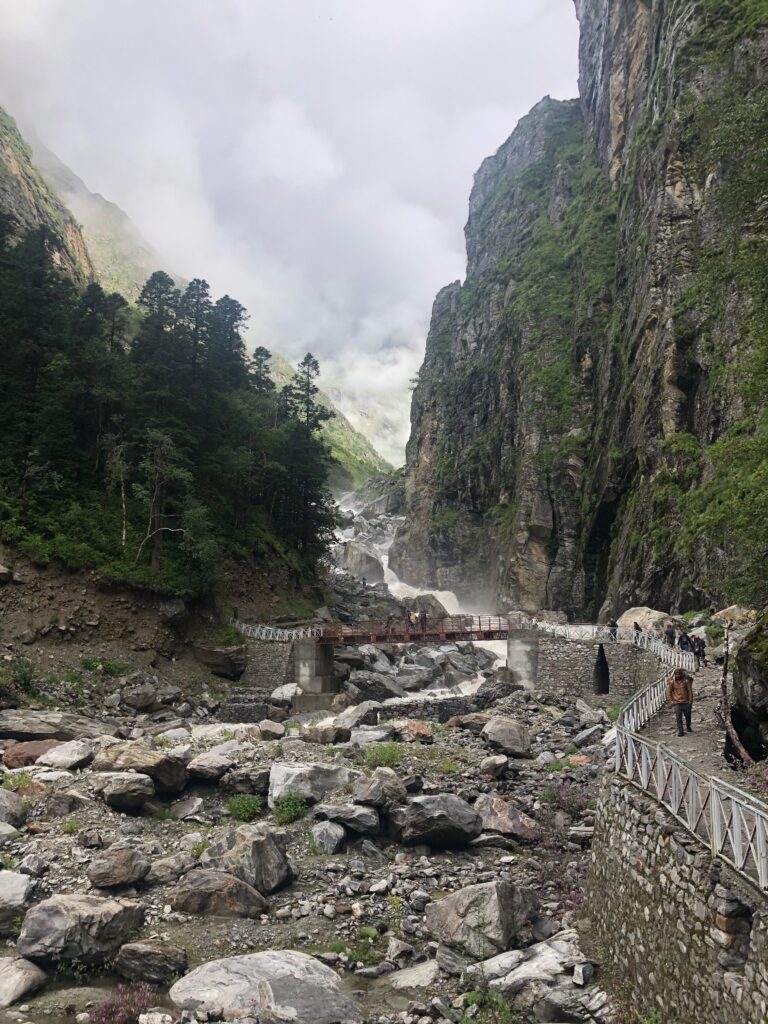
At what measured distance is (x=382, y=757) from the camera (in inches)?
642

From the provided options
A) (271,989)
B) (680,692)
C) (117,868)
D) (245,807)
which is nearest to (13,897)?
(117,868)

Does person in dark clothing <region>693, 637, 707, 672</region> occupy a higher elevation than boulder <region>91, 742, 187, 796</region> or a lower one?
higher

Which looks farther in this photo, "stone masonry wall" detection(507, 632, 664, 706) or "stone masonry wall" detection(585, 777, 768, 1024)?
"stone masonry wall" detection(507, 632, 664, 706)

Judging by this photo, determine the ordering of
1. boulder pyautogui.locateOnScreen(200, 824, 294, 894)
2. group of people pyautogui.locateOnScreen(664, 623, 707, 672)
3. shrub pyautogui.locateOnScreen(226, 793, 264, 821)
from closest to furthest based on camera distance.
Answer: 1. boulder pyautogui.locateOnScreen(200, 824, 294, 894)
2. shrub pyautogui.locateOnScreen(226, 793, 264, 821)
3. group of people pyautogui.locateOnScreen(664, 623, 707, 672)

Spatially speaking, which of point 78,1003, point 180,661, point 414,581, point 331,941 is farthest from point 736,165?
point 414,581

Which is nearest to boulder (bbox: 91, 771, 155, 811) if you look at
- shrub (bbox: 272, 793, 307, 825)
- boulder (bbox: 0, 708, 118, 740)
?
shrub (bbox: 272, 793, 307, 825)

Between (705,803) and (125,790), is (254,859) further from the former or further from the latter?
(705,803)

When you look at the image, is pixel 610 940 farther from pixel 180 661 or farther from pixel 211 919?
pixel 180 661

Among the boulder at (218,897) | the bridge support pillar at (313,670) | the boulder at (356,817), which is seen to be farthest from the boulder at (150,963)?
the bridge support pillar at (313,670)

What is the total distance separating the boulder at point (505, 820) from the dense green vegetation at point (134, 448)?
20.7m

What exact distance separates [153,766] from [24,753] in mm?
4406

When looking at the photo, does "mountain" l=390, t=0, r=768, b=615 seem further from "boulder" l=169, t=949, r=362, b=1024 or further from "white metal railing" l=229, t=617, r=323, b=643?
"white metal railing" l=229, t=617, r=323, b=643

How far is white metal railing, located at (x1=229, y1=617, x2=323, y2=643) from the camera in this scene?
32344 millimetres

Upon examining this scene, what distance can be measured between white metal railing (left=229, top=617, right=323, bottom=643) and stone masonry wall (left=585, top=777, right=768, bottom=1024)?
23.8 m
